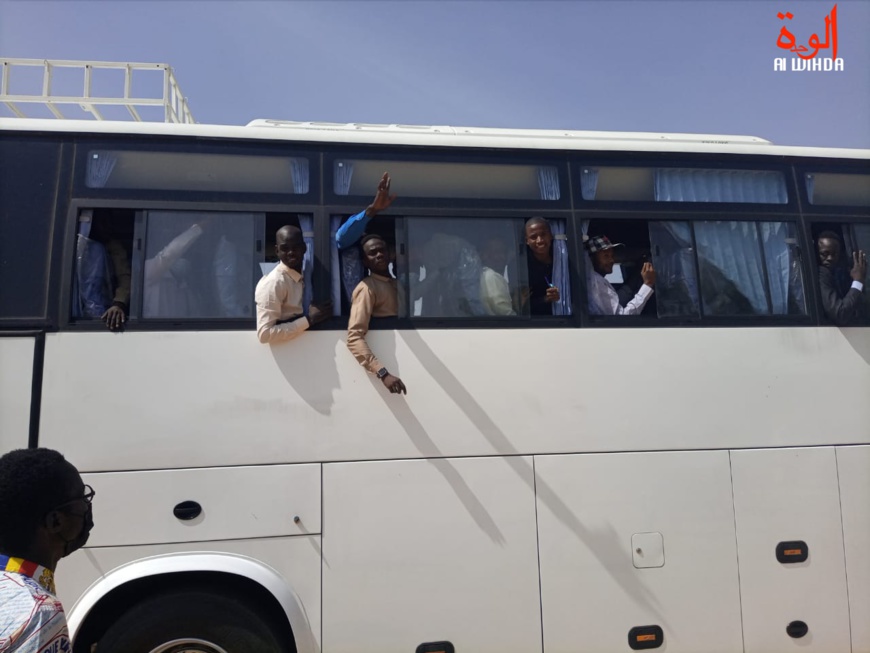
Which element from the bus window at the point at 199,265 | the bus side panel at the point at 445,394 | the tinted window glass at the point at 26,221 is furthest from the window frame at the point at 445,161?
the tinted window glass at the point at 26,221

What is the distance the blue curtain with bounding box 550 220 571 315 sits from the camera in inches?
159

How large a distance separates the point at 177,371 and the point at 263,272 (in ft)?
2.60

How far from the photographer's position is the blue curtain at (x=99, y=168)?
12.1 feet

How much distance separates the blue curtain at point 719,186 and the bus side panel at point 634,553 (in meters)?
1.82

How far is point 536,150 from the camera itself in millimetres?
4164

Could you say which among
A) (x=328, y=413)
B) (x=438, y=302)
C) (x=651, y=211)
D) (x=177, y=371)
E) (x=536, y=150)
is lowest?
(x=328, y=413)

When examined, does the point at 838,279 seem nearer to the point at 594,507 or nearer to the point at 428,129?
the point at 594,507

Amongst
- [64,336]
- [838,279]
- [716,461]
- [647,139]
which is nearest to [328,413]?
[64,336]

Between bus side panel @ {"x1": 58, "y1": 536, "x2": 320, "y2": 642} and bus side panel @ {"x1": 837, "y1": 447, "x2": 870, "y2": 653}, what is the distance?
351cm

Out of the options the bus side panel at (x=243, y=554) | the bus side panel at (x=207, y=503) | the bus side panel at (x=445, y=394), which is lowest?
the bus side panel at (x=243, y=554)

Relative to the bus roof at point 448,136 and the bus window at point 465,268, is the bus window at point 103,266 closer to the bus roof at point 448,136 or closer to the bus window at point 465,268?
the bus roof at point 448,136

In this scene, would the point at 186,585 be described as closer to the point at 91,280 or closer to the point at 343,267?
the point at 91,280

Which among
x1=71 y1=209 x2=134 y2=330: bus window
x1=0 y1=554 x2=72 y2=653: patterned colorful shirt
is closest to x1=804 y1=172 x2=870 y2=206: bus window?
x1=71 y1=209 x2=134 y2=330: bus window

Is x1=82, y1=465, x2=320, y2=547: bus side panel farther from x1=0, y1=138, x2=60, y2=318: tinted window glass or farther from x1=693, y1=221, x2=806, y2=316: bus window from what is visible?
x1=693, y1=221, x2=806, y2=316: bus window
